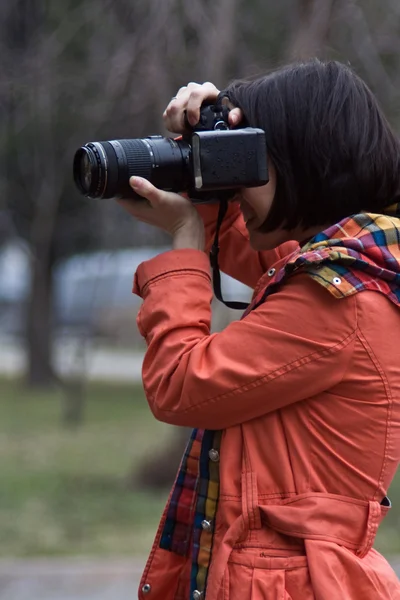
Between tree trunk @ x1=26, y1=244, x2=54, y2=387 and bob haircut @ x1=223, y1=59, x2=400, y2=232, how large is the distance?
40.6ft

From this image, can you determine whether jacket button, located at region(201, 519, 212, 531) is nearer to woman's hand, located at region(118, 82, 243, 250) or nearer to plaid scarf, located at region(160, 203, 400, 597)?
plaid scarf, located at region(160, 203, 400, 597)

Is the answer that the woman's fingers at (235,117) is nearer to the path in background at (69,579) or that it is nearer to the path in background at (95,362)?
the path in background at (69,579)

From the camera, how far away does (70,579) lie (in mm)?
4434

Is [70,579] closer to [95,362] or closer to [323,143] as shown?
[323,143]

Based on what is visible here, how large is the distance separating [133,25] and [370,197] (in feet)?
16.3

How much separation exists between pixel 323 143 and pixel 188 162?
0.24 m

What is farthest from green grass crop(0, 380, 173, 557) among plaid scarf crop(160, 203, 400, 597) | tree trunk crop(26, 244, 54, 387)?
plaid scarf crop(160, 203, 400, 597)

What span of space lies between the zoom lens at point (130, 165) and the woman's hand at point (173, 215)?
28mm

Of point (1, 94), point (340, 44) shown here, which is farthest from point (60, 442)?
point (340, 44)

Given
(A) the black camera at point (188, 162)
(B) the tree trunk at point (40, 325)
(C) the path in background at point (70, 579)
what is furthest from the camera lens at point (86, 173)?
(B) the tree trunk at point (40, 325)

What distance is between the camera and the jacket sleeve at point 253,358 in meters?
1.47

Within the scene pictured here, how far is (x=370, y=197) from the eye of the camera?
1.59 meters

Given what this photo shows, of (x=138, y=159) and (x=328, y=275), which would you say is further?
(x=138, y=159)

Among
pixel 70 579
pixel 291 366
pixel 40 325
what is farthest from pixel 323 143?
pixel 40 325
